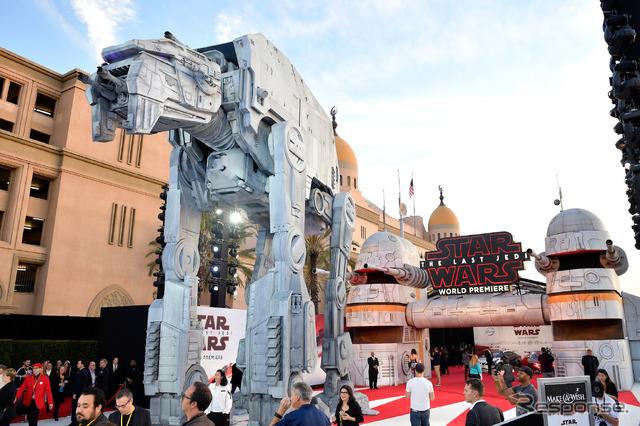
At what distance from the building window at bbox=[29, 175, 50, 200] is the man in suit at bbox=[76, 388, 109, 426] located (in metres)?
27.7

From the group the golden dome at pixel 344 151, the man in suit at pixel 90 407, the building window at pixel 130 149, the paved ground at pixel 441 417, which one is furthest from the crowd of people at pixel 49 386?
the golden dome at pixel 344 151

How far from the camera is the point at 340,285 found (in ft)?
36.6

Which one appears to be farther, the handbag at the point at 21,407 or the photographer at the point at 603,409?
the handbag at the point at 21,407

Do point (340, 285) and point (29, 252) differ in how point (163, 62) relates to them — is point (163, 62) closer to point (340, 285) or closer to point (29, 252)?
point (340, 285)

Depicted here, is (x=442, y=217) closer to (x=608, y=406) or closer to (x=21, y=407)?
(x=21, y=407)

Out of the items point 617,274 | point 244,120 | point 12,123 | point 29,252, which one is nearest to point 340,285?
point 244,120

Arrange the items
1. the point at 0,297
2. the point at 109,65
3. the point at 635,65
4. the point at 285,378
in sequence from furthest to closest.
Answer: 1. the point at 0,297
2. the point at 285,378
3. the point at 109,65
4. the point at 635,65

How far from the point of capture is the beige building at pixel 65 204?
86.1ft

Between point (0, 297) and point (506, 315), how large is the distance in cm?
2540

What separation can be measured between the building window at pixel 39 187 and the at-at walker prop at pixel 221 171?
24.0m

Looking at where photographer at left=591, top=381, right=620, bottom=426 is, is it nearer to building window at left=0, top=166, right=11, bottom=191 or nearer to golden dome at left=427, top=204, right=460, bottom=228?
building window at left=0, top=166, right=11, bottom=191

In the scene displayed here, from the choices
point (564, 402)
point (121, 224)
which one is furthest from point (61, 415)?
point (121, 224)

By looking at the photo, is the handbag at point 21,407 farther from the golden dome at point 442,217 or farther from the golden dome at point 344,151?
the golden dome at point 442,217

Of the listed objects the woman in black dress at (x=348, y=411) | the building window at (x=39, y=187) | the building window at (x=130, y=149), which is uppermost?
the building window at (x=130, y=149)
